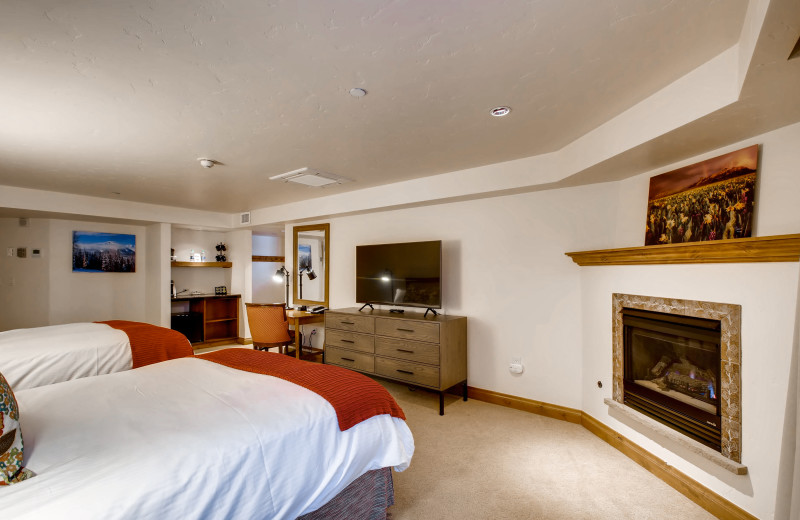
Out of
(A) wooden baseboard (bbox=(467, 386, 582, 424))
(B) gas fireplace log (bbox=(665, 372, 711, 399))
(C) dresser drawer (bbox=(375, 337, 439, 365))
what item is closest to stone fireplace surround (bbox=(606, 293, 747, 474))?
(B) gas fireplace log (bbox=(665, 372, 711, 399))

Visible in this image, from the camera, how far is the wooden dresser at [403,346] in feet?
12.0

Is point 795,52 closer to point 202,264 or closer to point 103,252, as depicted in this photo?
point 202,264

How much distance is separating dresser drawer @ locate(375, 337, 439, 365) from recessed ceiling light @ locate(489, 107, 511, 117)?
2150mm

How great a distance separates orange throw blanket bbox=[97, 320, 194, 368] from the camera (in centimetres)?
351

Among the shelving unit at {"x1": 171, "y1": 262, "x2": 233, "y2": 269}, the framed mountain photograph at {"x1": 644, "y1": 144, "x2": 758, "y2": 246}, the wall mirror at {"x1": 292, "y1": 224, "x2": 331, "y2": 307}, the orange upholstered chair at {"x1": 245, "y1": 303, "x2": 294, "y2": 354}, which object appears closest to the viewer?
the framed mountain photograph at {"x1": 644, "y1": 144, "x2": 758, "y2": 246}

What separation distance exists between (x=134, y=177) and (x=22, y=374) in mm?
2043

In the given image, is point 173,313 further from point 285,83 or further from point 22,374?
point 285,83

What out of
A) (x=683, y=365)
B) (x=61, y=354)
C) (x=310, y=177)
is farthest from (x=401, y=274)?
(x=61, y=354)

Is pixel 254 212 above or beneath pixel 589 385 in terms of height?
above

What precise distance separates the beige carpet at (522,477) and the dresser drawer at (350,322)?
1.14 meters

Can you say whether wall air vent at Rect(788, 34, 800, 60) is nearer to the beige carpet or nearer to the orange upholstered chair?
the beige carpet

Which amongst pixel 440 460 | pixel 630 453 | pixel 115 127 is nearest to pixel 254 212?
pixel 115 127

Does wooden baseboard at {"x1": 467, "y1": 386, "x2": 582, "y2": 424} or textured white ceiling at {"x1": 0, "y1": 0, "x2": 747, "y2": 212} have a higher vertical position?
textured white ceiling at {"x1": 0, "y1": 0, "x2": 747, "y2": 212}

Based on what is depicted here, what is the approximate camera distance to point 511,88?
2096 mm
